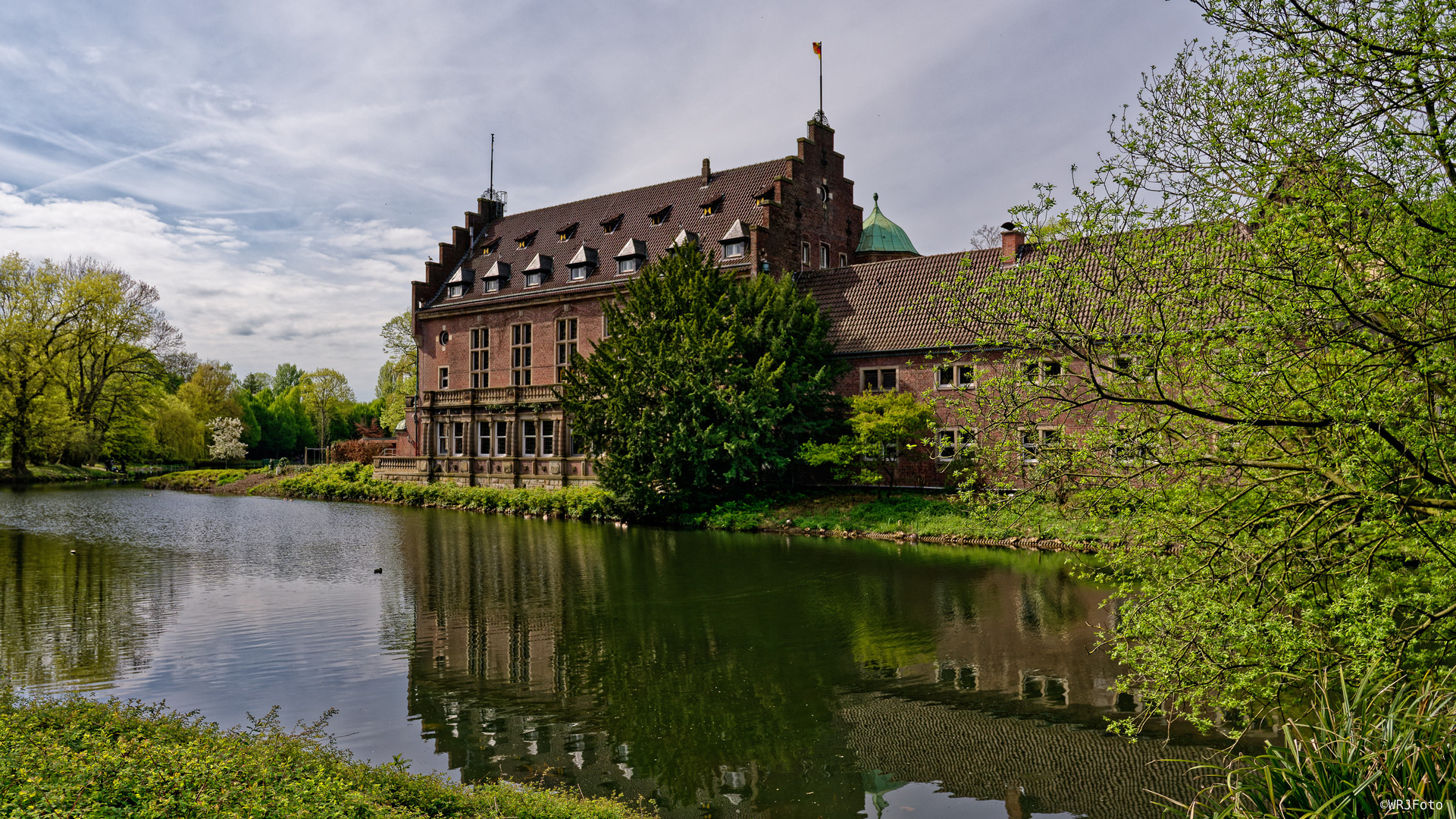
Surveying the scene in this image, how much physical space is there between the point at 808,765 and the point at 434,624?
7.92 m

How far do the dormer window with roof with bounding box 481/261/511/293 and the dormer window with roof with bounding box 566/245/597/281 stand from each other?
427cm

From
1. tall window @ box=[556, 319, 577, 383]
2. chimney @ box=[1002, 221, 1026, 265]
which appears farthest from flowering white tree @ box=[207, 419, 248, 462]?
chimney @ box=[1002, 221, 1026, 265]

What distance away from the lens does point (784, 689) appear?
10766mm

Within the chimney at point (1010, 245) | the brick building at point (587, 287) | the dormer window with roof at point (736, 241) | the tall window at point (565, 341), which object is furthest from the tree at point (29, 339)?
the chimney at point (1010, 245)

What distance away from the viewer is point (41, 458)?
53.6 m

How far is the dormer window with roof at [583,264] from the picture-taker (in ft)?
131

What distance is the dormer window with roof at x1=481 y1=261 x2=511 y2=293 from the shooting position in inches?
1698

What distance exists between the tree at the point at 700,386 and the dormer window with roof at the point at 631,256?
7.13 m

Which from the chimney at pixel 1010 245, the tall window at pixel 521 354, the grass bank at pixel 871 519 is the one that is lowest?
the grass bank at pixel 871 519

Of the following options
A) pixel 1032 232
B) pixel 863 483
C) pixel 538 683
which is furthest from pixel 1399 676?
pixel 863 483

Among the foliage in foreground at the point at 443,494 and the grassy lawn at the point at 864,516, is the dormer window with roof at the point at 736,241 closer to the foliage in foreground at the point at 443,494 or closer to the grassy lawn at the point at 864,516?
the grassy lawn at the point at 864,516

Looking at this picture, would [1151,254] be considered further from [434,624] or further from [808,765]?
[434,624]

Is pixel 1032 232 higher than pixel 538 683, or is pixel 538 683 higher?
pixel 1032 232

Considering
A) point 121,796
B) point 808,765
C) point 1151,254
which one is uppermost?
point 1151,254
